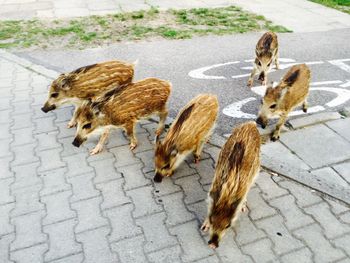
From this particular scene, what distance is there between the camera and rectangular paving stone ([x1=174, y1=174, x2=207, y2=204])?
14.8 feet

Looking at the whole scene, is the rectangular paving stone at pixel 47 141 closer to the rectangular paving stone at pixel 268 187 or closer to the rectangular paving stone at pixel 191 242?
the rectangular paving stone at pixel 191 242

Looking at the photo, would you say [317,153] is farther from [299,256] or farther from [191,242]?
[191,242]

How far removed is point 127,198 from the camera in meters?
4.53

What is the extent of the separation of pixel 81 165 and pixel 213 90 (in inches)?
118

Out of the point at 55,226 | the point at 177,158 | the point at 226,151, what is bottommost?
the point at 55,226

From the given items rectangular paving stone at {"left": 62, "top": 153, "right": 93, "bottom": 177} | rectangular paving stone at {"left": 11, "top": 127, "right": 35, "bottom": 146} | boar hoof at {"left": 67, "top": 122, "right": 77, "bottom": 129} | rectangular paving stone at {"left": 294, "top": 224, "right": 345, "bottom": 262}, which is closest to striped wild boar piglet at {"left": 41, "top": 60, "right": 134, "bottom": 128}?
boar hoof at {"left": 67, "top": 122, "right": 77, "bottom": 129}

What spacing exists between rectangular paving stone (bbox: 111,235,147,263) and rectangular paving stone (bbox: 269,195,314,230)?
1.59 meters

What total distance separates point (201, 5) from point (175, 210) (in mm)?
9072

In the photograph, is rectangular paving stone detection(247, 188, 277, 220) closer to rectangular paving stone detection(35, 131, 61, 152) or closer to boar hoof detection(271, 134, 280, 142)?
boar hoof detection(271, 134, 280, 142)

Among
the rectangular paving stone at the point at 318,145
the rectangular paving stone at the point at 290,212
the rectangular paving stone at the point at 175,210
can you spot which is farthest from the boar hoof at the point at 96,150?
the rectangular paving stone at the point at 318,145

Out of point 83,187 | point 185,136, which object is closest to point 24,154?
point 83,187

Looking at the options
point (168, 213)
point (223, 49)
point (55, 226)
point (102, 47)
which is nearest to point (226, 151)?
point (168, 213)

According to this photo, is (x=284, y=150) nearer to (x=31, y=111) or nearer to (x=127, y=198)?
(x=127, y=198)

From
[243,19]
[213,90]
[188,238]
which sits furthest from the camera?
[243,19]
